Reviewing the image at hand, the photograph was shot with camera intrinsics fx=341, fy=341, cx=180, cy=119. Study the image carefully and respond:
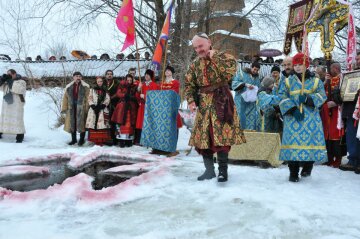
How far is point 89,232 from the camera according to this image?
90.3 inches

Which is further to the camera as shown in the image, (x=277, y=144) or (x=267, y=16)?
(x=267, y=16)

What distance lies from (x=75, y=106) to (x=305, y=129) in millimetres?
5431

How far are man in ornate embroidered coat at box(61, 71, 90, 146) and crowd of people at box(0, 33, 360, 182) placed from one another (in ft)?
0.07

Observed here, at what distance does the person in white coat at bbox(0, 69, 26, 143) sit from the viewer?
756cm

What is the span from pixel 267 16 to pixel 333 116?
7.27m

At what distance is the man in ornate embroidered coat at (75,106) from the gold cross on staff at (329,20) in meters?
4.91

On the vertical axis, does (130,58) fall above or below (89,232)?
above

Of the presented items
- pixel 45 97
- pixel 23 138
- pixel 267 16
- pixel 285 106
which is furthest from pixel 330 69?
pixel 45 97

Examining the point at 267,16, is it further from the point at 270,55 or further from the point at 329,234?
the point at 329,234

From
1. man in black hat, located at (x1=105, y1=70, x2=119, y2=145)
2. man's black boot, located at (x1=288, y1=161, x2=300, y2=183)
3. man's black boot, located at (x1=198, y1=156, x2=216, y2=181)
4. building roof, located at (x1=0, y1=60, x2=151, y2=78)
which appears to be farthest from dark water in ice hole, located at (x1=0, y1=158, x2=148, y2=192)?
building roof, located at (x1=0, y1=60, x2=151, y2=78)

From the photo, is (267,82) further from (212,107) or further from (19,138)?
(19,138)

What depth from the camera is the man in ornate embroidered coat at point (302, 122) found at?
141 inches

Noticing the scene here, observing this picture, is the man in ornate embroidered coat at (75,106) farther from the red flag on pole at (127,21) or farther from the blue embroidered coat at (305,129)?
the blue embroidered coat at (305,129)

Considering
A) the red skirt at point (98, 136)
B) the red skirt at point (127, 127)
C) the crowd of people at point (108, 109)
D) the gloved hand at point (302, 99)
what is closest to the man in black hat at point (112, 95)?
the crowd of people at point (108, 109)
